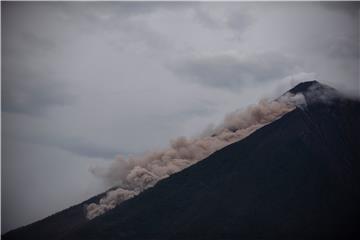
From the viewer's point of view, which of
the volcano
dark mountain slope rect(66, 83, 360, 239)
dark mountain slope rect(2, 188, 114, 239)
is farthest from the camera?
dark mountain slope rect(2, 188, 114, 239)

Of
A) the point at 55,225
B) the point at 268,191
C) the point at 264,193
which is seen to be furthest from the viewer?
the point at 55,225

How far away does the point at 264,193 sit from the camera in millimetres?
87500

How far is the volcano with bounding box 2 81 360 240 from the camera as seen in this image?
81000 millimetres

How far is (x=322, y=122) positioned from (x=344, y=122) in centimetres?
457

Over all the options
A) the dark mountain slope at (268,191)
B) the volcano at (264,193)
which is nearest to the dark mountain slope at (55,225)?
the volcano at (264,193)

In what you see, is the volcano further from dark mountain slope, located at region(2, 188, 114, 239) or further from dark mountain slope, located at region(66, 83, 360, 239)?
dark mountain slope, located at region(2, 188, 114, 239)

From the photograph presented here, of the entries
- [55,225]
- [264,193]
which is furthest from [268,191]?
[55,225]

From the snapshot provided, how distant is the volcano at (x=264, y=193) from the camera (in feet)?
266

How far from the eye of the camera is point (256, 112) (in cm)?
11775

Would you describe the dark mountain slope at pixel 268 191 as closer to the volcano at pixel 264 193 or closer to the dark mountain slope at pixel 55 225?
the volcano at pixel 264 193

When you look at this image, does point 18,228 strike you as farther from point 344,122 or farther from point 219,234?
point 344,122

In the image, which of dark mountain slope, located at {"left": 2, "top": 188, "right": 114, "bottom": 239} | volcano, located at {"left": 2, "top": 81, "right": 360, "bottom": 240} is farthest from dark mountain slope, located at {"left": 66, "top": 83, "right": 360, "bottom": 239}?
dark mountain slope, located at {"left": 2, "top": 188, "right": 114, "bottom": 239}

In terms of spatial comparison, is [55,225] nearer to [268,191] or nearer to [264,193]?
[264,193]

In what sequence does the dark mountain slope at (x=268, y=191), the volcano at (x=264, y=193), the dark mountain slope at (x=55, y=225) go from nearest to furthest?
the dark mountain slope at (x=268, y=191), the volcano at (x=264, y=193), the dark mountain slope at (x=55, y=225)
